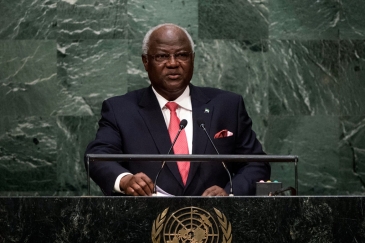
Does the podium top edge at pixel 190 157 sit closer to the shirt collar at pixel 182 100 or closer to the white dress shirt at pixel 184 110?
the white dress shirt at pixel 184 110

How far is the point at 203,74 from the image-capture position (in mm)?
6449

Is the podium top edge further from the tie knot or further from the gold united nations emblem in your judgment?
the tie knot

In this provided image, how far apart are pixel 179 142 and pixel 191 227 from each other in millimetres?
1463

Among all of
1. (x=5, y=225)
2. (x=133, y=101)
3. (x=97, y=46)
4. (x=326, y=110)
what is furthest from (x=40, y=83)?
(x=5, y=225)

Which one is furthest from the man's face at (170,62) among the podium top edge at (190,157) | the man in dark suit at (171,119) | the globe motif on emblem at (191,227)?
the globe motif on emblem at (191,227)

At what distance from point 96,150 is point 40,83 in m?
1.98

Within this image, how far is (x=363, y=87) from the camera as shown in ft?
21.3

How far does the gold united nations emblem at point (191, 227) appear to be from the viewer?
10.8 feet

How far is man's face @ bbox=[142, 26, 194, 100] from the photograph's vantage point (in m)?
4.85

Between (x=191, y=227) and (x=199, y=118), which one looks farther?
(x=199, y=118)

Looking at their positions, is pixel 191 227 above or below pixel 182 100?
below

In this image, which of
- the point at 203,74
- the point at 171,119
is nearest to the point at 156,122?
the point at 171,119

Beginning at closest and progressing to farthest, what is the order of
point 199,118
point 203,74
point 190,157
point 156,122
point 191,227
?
point 191,227, point 190,157, point 199,118, point 156,122, point 203,74

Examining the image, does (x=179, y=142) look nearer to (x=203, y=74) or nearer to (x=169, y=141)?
(x=169, y=141)
